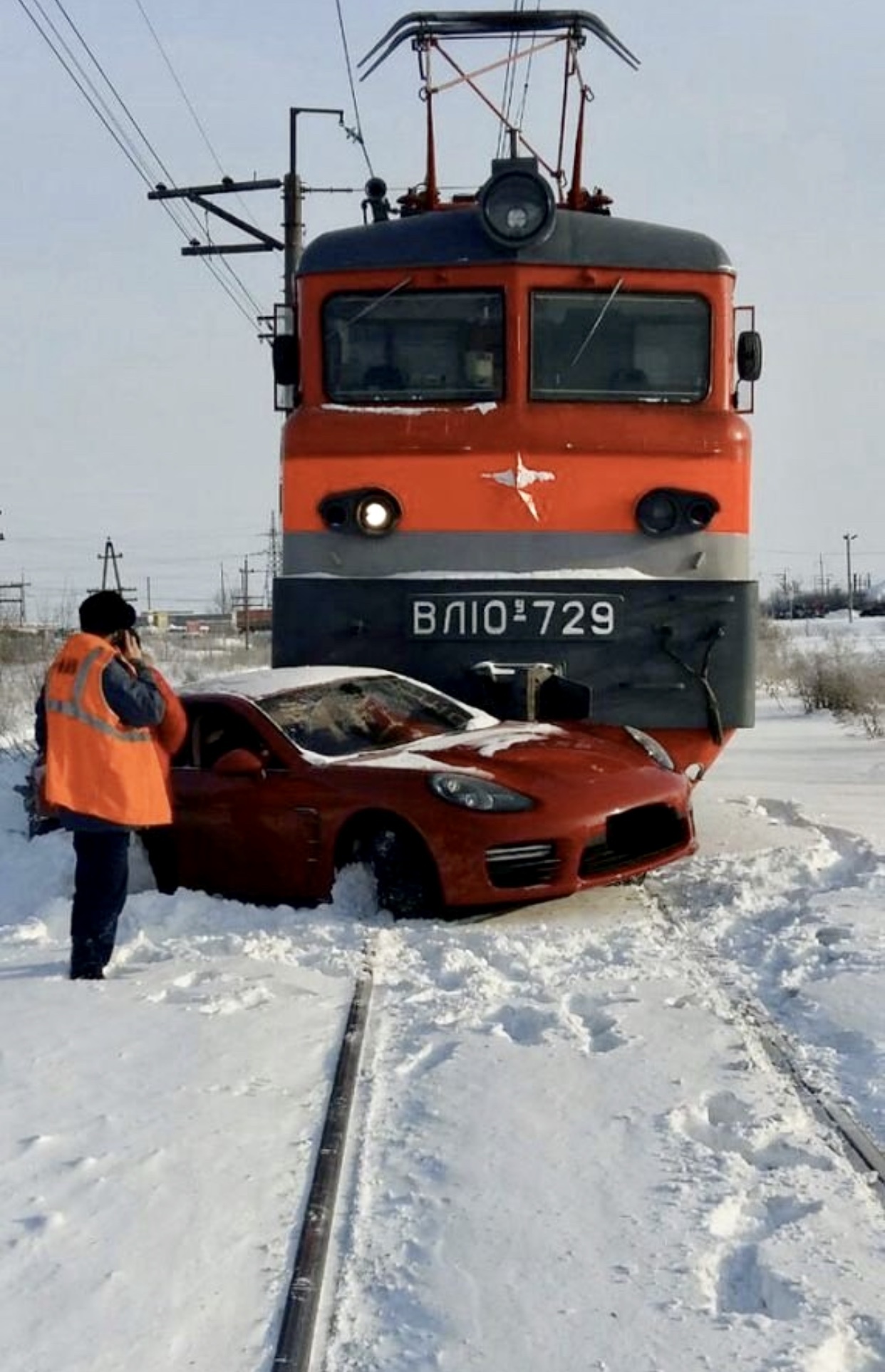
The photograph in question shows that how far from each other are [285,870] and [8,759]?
9657mm

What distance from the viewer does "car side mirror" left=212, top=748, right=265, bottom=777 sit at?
7.58m

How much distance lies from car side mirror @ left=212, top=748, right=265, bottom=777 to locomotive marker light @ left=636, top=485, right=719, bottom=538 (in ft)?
10.5

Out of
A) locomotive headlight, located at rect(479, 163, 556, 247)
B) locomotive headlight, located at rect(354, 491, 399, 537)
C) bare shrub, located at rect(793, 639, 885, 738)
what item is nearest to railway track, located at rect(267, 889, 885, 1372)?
locomotive headlight, located at rect(354, 491, 399, 537)

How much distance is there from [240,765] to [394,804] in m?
0.91

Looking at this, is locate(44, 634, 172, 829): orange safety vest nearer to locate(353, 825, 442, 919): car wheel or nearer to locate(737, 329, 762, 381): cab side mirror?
locate(353, 825, 442, 919): car wheel

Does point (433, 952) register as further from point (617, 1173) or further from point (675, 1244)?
point (675, 1244)

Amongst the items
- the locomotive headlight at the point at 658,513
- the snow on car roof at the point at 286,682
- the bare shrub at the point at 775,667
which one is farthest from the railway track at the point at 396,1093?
the bare shrub at the point at 775,667

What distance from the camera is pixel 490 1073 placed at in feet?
15.5

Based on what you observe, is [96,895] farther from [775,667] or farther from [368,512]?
[775,667]

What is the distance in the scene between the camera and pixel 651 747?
8.98 meters

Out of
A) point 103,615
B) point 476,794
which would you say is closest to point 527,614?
point 476,794

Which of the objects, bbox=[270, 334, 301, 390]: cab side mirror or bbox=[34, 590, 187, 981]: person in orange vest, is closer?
bbox=[34, 590, 187, 981]: person in orange vest

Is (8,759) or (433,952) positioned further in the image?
(8,759)

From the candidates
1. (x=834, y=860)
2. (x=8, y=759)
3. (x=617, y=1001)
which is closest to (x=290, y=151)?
(x=8, y=759)
